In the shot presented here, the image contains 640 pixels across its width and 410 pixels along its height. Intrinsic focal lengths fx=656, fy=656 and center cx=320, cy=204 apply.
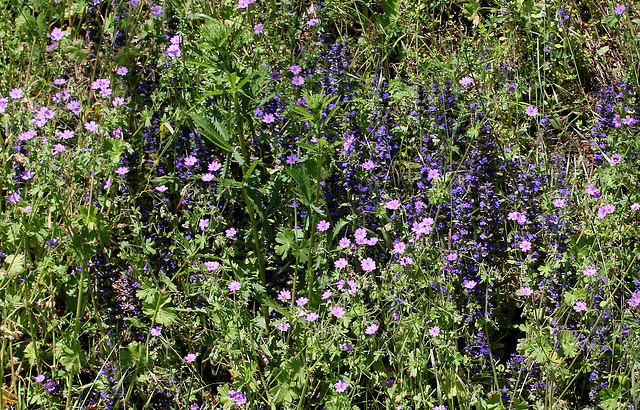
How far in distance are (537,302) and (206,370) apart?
1.68 metres

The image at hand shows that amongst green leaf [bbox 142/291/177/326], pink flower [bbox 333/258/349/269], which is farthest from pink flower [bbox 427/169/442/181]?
green leaf [bbox 142/291/177/326]

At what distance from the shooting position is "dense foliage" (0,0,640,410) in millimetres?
2904

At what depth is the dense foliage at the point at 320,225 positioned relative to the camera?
9.53 ft

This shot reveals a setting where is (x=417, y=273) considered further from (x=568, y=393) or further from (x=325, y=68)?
(x=325, y=68)

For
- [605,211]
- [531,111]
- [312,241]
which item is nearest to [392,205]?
[312,241]

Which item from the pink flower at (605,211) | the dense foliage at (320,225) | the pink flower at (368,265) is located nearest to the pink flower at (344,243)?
the dense foliage at (320,225)

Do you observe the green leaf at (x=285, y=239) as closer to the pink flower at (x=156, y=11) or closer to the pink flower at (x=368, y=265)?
the pink flower at (x=368, y=265)

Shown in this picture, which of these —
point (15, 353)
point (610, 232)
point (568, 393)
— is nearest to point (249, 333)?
point (15, 353)

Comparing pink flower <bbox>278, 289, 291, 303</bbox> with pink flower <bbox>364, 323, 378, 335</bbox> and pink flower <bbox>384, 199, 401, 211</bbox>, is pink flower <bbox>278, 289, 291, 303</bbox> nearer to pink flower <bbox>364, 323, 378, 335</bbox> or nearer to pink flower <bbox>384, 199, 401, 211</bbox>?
pink flower <bbox>364, 323, 378, 335</bbox>

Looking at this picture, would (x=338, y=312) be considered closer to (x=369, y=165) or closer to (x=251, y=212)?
(x=251, y=212)

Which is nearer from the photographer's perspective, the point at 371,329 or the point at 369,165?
the point at 371,329

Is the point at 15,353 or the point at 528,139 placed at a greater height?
the point at 528,139

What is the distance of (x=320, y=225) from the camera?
3.15 metres

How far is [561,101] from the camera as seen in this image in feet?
13.7
